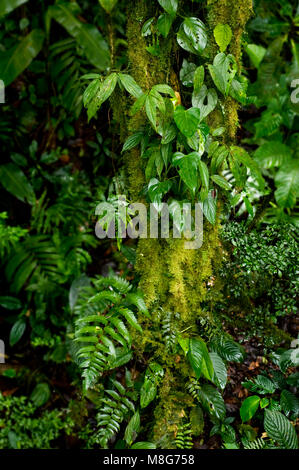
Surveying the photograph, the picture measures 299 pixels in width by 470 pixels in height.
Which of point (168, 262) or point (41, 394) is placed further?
point (41, 394)

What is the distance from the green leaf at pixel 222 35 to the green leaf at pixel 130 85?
0.31m

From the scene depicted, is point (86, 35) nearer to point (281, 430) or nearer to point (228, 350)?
point (228, 350)

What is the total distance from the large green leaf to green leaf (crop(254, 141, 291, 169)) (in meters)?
0.73

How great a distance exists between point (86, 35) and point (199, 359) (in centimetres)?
138

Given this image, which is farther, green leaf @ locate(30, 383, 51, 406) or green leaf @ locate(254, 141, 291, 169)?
green leaf @ locate(30, 383, 51, 406)

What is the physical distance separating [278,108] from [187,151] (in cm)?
55

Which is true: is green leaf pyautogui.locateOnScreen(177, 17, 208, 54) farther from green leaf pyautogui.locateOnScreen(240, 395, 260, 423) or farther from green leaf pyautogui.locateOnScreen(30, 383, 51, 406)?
green leaf pyautogui.locateOnScreen(30, 383, 51, 406)

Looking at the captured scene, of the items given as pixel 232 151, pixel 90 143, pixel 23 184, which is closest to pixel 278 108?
pixel 232 151

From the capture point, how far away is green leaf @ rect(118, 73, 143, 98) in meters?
1.23

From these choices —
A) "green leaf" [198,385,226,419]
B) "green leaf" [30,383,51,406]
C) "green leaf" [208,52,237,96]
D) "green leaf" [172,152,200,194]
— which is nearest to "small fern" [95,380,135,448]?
"green leaf" [198,385,226,419]

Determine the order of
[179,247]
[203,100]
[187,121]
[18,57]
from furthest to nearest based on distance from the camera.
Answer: [18,57]
[179,247]
[203,100]
[187,121]

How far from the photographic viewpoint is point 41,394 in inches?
85.4

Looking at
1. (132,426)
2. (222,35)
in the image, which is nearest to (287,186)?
(222,35)

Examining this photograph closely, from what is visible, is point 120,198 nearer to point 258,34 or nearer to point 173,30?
point 173,30
